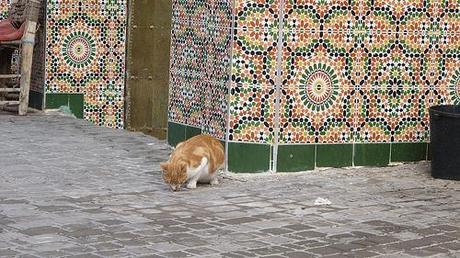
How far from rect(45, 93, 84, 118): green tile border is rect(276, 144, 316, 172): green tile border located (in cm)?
444

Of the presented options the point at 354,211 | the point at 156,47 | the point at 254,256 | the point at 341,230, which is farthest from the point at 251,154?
the point at 156,47

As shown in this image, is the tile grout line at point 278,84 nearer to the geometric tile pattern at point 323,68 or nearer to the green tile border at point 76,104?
the geometric tile pattern at point 323,68

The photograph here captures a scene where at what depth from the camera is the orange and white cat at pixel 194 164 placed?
8445 millimetres

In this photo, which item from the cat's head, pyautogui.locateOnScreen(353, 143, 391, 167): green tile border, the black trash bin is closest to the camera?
the cat's head

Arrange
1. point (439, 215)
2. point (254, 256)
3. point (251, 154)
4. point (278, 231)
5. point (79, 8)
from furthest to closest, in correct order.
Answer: point (79, 8) → point (251, 154) → point (439, 215) → point (278, 231) → point (254, 256)

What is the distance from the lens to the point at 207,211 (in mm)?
7680

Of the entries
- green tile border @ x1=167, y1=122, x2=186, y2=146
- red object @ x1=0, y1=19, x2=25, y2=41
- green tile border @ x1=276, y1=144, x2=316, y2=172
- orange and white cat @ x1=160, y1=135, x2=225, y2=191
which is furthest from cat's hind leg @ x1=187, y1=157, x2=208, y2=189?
red object @ x1=0, y1=19, x2=25, y2=41

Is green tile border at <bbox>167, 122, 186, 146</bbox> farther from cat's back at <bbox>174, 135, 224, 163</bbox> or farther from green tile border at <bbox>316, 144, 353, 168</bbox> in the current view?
green tile border at <bbox>316, 144, 353, 168</bbox>

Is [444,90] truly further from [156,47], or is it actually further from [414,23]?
[156,47]

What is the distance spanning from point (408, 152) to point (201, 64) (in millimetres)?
2251

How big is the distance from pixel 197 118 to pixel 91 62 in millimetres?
3421

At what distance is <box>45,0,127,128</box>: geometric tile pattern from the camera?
12.9m

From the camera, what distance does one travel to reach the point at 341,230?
716 cm

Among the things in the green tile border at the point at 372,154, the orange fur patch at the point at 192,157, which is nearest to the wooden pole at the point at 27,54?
the orange fur patch at the point at 192,157
